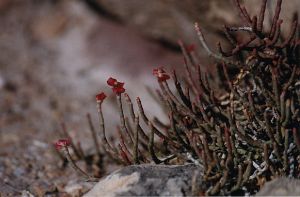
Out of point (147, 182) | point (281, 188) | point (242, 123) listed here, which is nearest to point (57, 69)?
point (242, 123)

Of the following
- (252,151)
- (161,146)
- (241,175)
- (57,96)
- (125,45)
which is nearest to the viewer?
(241,175)

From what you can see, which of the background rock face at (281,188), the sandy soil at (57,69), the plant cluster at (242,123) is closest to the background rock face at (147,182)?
the plant cluster at (242,123)

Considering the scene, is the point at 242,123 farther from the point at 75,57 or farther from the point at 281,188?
the point at 75,57

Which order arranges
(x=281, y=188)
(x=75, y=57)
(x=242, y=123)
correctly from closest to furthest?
(x=281, y=188) < (x=242, y=123) < (x=75, y=57)

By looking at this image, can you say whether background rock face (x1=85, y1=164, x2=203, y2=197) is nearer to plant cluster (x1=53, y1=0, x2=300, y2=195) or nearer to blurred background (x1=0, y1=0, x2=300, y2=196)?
plant cluster (x1=53, y1=0, x2=300, y2=195)

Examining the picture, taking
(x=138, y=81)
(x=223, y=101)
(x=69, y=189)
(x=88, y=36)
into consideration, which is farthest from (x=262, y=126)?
(x=88, y=36)

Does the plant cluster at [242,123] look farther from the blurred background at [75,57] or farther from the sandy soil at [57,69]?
the sandy soil at [57,69]

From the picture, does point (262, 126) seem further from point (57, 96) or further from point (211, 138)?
point (57, 96)
